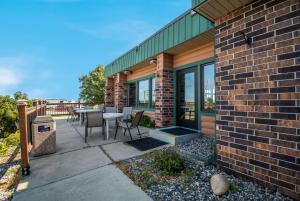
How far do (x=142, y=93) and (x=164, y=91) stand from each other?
2.58 meters

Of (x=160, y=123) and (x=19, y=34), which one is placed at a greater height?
(x=19, y=34)

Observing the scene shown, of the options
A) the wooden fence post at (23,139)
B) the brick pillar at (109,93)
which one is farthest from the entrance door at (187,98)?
the brick pillar at (109,93)

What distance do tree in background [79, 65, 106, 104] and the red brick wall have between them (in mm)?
13118

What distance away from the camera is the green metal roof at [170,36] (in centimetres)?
382

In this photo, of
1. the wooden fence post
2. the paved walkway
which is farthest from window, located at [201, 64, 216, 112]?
the wooden fence post

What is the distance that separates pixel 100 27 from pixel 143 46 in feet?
38.1

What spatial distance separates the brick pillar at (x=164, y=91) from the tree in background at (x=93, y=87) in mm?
10110

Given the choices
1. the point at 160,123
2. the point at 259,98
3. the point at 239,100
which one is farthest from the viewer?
the point at 160,123

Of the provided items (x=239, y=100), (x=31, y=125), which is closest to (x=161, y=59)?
(x=239, y=100)

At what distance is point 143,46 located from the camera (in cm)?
628

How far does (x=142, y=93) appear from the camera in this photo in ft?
25.2

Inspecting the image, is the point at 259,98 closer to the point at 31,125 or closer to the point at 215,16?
the point at 215,16

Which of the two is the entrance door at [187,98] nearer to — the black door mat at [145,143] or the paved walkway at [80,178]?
the black door mat at [145,143]

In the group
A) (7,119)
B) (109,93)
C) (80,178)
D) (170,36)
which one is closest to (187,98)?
(170,36)
